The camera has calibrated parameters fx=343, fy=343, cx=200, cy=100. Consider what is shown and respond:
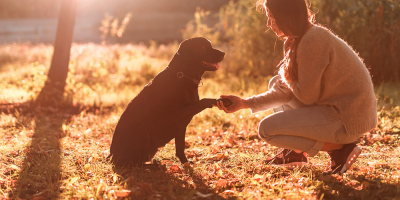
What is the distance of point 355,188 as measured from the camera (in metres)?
2.38

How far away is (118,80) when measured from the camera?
7582 millimetres

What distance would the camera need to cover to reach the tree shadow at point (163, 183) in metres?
2.33

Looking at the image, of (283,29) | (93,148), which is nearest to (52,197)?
(93,148)

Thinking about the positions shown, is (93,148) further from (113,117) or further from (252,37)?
(252,37)

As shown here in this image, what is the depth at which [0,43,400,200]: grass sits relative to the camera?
238 centimetres

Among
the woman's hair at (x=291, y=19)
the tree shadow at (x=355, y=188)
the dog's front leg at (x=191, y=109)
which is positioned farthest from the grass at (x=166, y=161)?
the woman's hair at (x=291, y=19)

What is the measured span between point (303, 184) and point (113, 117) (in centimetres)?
307

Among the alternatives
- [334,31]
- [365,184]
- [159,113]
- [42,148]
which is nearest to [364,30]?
[334,31]

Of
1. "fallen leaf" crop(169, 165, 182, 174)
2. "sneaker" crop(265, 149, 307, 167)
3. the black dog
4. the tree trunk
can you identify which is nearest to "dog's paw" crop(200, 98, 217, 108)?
the black dog

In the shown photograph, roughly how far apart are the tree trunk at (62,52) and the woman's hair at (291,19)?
14.3ft

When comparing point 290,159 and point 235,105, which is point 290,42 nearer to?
point 235,105

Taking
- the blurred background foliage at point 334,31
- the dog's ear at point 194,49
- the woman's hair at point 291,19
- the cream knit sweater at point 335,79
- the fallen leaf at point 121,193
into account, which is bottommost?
the fallen leaf at point 121,193

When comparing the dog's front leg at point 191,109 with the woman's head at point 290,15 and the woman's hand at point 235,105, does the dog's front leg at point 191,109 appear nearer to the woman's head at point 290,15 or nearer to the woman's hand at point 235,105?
the woman's hand at point 235,105

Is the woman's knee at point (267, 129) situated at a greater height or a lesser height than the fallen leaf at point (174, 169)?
greater
